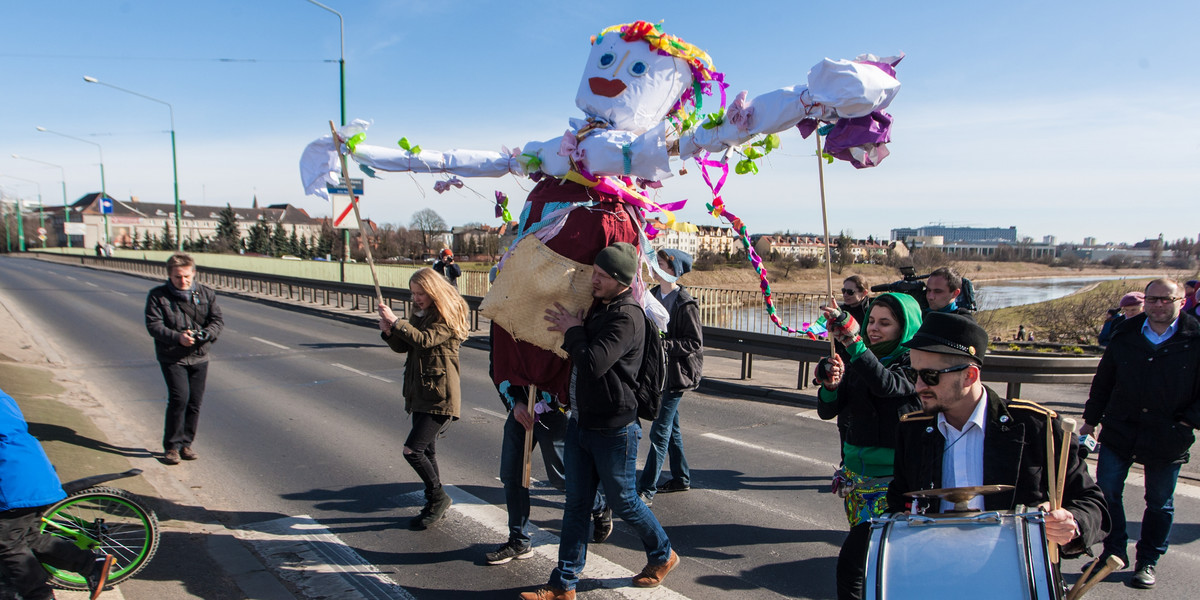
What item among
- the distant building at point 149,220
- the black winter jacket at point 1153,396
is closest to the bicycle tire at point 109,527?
the black winter jacket at point 1153,396

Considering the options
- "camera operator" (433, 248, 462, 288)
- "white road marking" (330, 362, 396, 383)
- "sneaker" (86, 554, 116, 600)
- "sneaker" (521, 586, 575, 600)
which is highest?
"camera operator" (433, 248, 462, 288)

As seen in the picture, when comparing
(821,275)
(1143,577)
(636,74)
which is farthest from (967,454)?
(821,275)

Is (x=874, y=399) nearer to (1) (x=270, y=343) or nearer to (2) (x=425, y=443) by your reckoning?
(2) (x=425, y=443)

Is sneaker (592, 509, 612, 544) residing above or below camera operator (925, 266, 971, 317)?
below

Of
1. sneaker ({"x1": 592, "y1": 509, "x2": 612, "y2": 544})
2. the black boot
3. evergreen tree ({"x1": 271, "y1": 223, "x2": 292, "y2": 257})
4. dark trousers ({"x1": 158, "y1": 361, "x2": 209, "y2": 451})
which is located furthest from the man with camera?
evergreen tree ({"x1": 271, "y1": 223, "x2": 292, "y2": 257})

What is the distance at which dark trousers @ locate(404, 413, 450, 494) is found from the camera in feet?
14.4

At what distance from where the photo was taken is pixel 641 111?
4.16m

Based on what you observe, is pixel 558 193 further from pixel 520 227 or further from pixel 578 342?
pixel 578 342

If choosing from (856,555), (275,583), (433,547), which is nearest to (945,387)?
(856,555)

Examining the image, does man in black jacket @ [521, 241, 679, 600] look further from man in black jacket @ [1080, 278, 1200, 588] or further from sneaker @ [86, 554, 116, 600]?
man in black jacket @ [1080, 278, 1200, 588]

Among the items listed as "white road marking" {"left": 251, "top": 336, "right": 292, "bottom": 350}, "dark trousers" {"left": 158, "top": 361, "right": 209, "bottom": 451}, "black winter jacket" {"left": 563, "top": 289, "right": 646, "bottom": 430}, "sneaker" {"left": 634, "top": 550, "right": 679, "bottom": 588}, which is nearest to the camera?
"black winter jacket" {"left": 563, "top": 289, "right": 646, "bottom": 430}

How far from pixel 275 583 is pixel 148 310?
10.0 feet

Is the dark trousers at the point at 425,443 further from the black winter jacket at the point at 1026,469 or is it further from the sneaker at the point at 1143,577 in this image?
the sneaker at the point at 1143,577

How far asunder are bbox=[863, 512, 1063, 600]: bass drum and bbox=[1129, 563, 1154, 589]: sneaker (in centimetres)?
284
